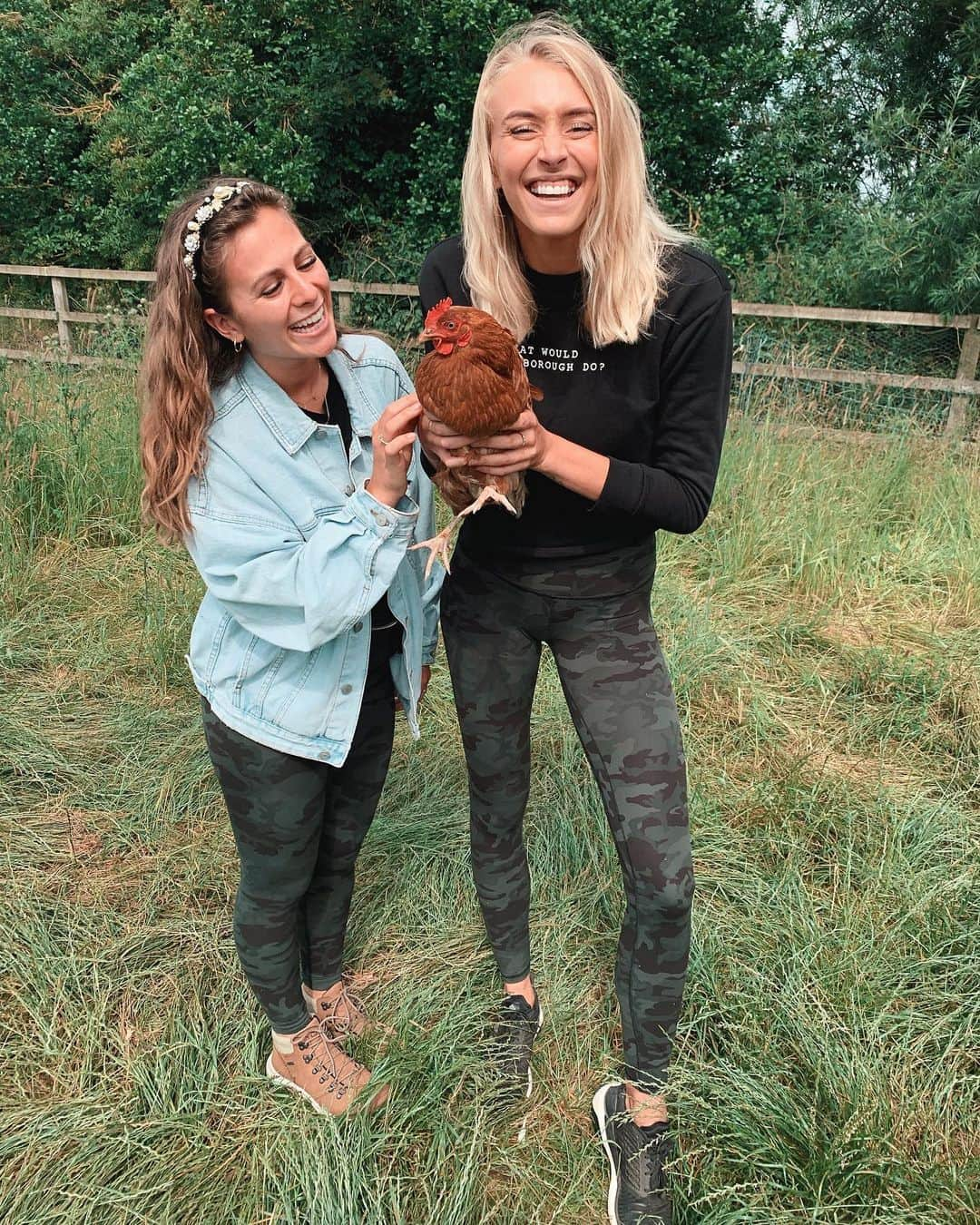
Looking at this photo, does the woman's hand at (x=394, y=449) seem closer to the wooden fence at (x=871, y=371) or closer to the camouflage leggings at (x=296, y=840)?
the camouflage leggings at (x=296, y=840)

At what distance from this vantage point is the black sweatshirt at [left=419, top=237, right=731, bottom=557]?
1732mm

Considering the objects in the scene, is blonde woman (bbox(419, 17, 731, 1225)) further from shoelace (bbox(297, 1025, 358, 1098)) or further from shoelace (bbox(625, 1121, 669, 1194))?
shoelace (bbox(297, 1025, 358, 1098))

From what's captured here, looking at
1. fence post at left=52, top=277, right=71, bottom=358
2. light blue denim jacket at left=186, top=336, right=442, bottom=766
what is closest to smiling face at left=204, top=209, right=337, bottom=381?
light blue denim jacket at left=186, top=336, right=442, bottom=766

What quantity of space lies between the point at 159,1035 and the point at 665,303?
227 centimetres

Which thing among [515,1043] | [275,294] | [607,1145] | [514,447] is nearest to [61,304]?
[275,294]

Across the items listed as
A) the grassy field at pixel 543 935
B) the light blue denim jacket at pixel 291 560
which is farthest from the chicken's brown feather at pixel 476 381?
the grassy field at pixel 543 935

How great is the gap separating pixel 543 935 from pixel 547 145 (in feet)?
7.11

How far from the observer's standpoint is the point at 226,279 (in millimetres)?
1711

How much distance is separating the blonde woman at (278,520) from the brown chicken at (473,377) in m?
0.08

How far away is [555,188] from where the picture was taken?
1.68 meters

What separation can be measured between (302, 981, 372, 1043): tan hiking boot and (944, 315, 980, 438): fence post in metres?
5.98

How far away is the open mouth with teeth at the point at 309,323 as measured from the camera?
1.74m

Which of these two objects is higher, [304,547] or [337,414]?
[337,414]

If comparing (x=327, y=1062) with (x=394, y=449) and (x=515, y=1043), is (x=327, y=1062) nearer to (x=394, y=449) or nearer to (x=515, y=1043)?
(x=515, y=1043)
